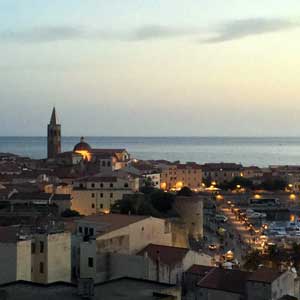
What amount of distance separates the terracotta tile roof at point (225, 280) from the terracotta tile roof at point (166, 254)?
154cm

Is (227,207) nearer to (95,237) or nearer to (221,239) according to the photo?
(221,239)

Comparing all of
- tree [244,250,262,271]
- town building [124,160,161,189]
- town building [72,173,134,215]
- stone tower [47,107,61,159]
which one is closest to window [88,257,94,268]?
tree [244,250,262,271]

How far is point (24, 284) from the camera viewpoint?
13.6 metres

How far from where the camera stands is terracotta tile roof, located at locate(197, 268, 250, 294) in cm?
1823

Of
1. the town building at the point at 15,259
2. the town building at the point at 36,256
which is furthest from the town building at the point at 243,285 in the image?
the town building at the point at 15,259

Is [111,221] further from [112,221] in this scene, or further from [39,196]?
[39,196]

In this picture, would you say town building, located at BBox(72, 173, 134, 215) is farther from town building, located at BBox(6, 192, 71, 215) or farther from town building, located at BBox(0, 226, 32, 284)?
town building, located at BBox(0, 226, 32, 284)

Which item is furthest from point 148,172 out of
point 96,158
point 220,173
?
point 220,173

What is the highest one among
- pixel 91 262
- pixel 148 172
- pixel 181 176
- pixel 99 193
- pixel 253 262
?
pixel 148 172

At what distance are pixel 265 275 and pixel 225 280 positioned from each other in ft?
4.11

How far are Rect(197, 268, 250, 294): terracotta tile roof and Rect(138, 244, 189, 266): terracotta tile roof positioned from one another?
154 cm

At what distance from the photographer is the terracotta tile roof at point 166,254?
801 inches

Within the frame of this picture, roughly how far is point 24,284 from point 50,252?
5.54 metres

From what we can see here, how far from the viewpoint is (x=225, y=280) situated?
1864cm
